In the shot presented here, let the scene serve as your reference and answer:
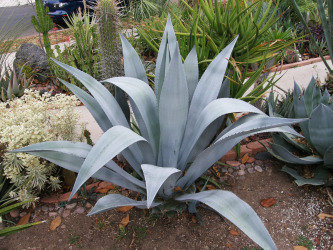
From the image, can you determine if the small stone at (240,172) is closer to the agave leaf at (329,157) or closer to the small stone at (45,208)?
the agave leaf at (329,157)

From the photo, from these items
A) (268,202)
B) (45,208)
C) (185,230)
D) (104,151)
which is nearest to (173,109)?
(104,151)

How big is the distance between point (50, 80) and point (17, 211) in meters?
2.77

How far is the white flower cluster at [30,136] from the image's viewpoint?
5.67 ft

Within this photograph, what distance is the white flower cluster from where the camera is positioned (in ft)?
5.67

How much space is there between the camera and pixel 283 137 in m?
2.10

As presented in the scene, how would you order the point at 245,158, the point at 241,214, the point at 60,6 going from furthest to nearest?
the point at 60,6
the point at 245,158
the point at 241,214

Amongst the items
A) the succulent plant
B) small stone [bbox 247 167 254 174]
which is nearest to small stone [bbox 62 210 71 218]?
small stone [bbox 247 167 254 174]

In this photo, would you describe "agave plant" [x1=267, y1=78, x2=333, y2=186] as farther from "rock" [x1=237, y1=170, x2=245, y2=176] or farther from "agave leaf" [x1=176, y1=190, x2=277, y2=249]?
"agave leaf" [x1=176, y1=190, x2=277, y2=249]

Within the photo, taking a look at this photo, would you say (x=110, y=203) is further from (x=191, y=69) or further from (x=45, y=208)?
(x=191, y=69)

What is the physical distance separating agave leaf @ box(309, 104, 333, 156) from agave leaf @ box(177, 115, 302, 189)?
472 millimetres

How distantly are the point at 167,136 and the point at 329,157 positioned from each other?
1.10 m

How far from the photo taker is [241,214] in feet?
3.94

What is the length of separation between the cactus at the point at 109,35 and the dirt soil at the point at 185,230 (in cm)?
126

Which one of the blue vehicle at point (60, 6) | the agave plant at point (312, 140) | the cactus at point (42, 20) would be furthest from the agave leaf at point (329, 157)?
the blue vehicle at point (60, 6)
